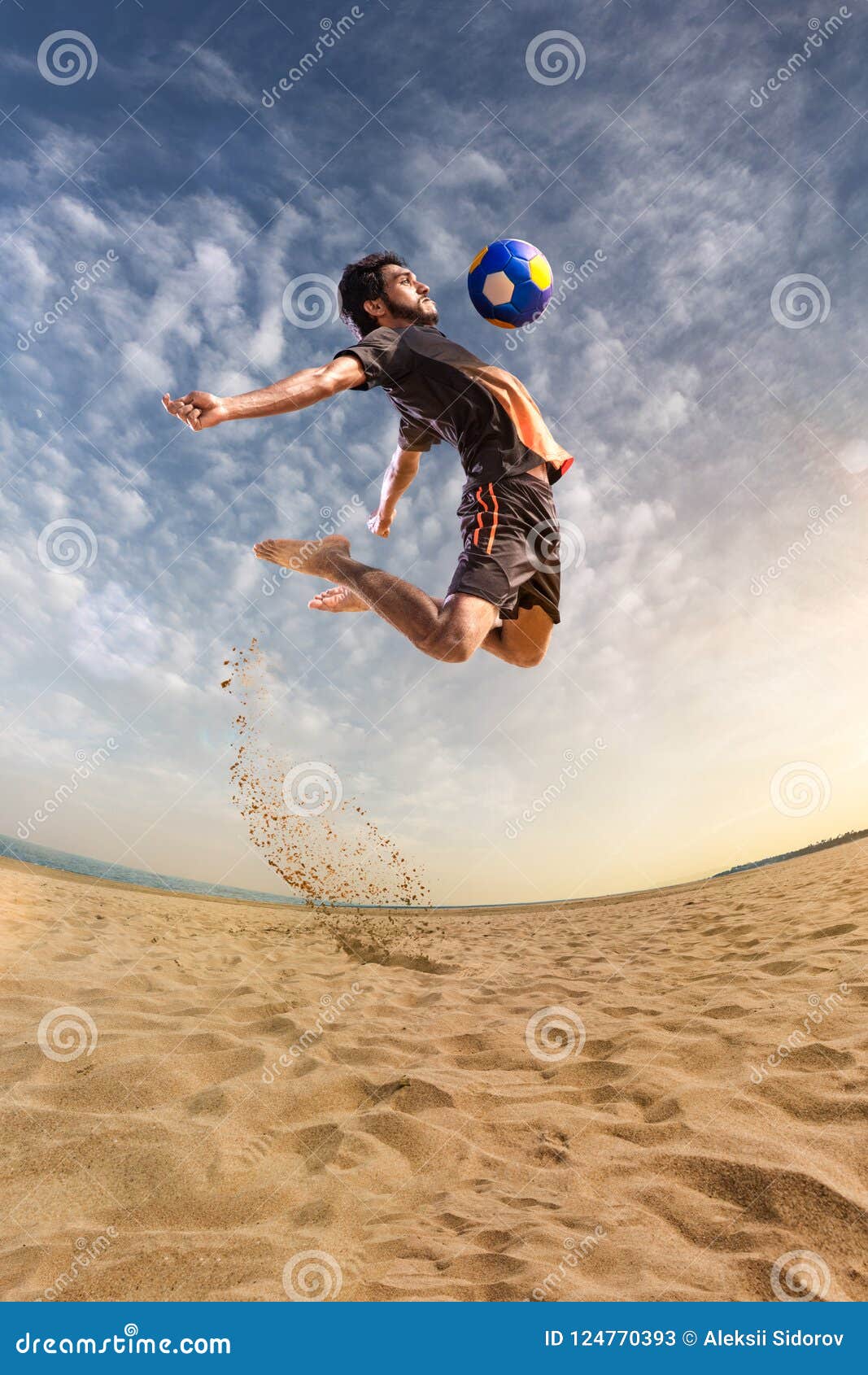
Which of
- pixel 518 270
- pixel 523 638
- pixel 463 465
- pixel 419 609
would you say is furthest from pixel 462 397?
pixel 523 638

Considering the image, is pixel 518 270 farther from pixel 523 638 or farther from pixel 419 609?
pixel 419 609

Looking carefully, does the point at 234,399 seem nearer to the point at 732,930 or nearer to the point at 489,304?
the point at 489,304

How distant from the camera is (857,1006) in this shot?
120 inches

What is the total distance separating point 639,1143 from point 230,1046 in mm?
1952

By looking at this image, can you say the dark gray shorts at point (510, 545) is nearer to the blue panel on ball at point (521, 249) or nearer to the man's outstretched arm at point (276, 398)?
the man's outstretched arm at point (276, 398)

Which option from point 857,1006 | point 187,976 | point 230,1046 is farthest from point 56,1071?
point 857,1006

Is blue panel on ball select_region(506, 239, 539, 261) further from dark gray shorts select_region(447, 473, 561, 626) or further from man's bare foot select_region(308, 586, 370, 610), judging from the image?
man's bare foot select_region(308, 586, 370, 610)

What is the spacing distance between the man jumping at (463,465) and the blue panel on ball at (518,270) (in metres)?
0.46

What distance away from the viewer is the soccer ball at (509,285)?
3.61m

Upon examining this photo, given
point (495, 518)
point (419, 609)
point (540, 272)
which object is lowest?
point (419, 609)

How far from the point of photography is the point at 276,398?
2584 mm

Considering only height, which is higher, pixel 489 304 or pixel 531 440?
pixel 489 304

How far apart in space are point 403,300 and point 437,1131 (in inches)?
158

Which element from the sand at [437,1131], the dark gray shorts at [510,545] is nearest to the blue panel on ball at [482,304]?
the dark gray shorts at [510,545]
